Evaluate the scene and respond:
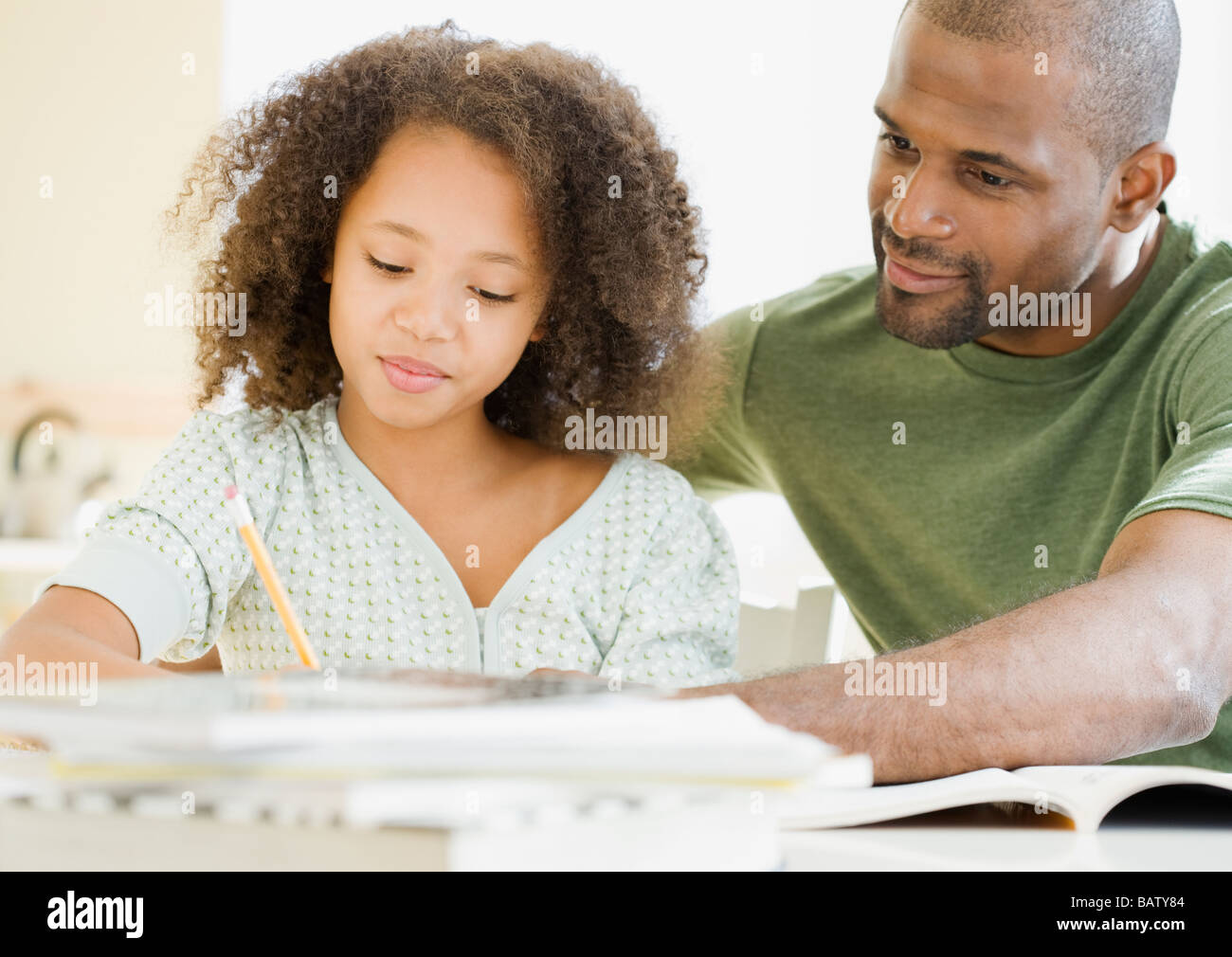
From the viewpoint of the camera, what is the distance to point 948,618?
1.45 meters

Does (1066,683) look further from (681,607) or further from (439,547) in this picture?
(439,547)

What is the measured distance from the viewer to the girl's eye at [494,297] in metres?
1.06

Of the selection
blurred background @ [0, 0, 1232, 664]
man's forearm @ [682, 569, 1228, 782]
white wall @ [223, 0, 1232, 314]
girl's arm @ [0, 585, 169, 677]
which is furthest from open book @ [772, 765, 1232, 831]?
white wall @ [223, 0, 1232, 314]

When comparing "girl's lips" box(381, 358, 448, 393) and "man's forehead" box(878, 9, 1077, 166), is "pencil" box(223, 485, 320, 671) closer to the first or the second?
"girl's lips" box(381, 358, 448, 393)

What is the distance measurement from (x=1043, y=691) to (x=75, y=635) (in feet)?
2.07

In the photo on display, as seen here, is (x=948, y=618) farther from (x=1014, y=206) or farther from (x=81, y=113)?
(x=81, y=113)

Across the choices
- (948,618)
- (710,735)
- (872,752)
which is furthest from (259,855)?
(948,618)

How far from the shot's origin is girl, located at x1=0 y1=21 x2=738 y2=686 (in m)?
1.03

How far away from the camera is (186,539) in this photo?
987mm

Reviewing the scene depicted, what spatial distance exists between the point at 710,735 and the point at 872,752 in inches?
14.2

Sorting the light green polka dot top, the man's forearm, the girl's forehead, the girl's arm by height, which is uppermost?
the girl's forehead

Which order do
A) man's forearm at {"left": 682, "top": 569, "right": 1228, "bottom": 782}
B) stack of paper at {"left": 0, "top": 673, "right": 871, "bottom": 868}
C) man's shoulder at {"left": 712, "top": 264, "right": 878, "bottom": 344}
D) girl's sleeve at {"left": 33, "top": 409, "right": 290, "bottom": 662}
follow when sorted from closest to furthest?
stack of paper at {"left": 0, "top": 673, "right": 871, "bottom": 868}
man's forearm at {"left": 682, "top": 569, "right": 1228, "bottom": 782}
girl's sleeve at {"left": 33, "top": 409, "right": 290, "bottom": 662}
man's shoulder at {"left": 712, "top": 264, "right": 878, "bottom": 344}

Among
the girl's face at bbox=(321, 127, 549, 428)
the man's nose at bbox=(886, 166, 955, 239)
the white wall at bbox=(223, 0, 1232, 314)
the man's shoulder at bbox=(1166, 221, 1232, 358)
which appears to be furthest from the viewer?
the white wall at bbox=(223, 0, 1232, 314)

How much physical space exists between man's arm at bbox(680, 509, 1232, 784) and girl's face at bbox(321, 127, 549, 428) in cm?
39
